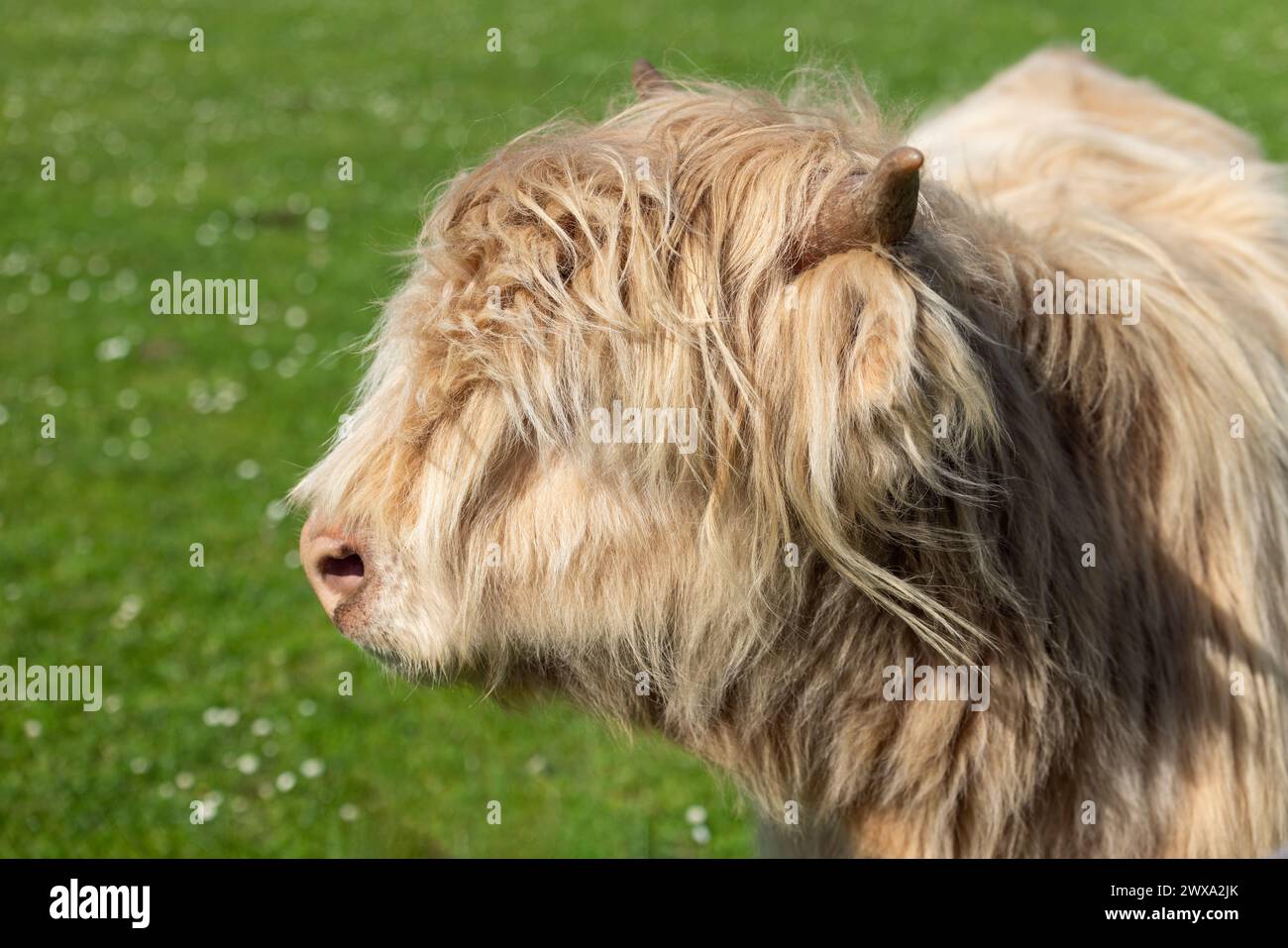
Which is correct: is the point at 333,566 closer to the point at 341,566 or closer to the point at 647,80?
the point at 341,566

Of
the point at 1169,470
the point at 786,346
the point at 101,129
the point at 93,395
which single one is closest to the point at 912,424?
the point at 786,346

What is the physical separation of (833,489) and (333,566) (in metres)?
0.98

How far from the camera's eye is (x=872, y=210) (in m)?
2.24

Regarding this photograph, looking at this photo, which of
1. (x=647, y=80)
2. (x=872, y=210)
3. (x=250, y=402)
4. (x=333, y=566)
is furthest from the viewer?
(x=250, y=402)

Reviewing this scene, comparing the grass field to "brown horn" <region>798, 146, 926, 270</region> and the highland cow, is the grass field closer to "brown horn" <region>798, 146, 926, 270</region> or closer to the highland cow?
the highland cow

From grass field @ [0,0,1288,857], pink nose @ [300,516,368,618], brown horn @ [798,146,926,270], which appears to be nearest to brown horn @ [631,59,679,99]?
grass field @ [0,0,1288,857]

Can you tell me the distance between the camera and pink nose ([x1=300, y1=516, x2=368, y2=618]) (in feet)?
8.29

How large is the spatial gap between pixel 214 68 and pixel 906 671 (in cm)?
1593

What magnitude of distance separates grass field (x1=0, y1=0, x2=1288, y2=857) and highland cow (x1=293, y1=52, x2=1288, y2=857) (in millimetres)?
439

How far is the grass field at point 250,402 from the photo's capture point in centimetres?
468

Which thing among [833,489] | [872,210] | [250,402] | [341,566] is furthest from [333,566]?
[250,402]

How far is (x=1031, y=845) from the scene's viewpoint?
2.85 meters

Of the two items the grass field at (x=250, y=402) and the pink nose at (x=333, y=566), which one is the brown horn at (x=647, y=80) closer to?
the grass field at (x=250, y=402)

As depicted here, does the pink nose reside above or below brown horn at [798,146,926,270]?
below
